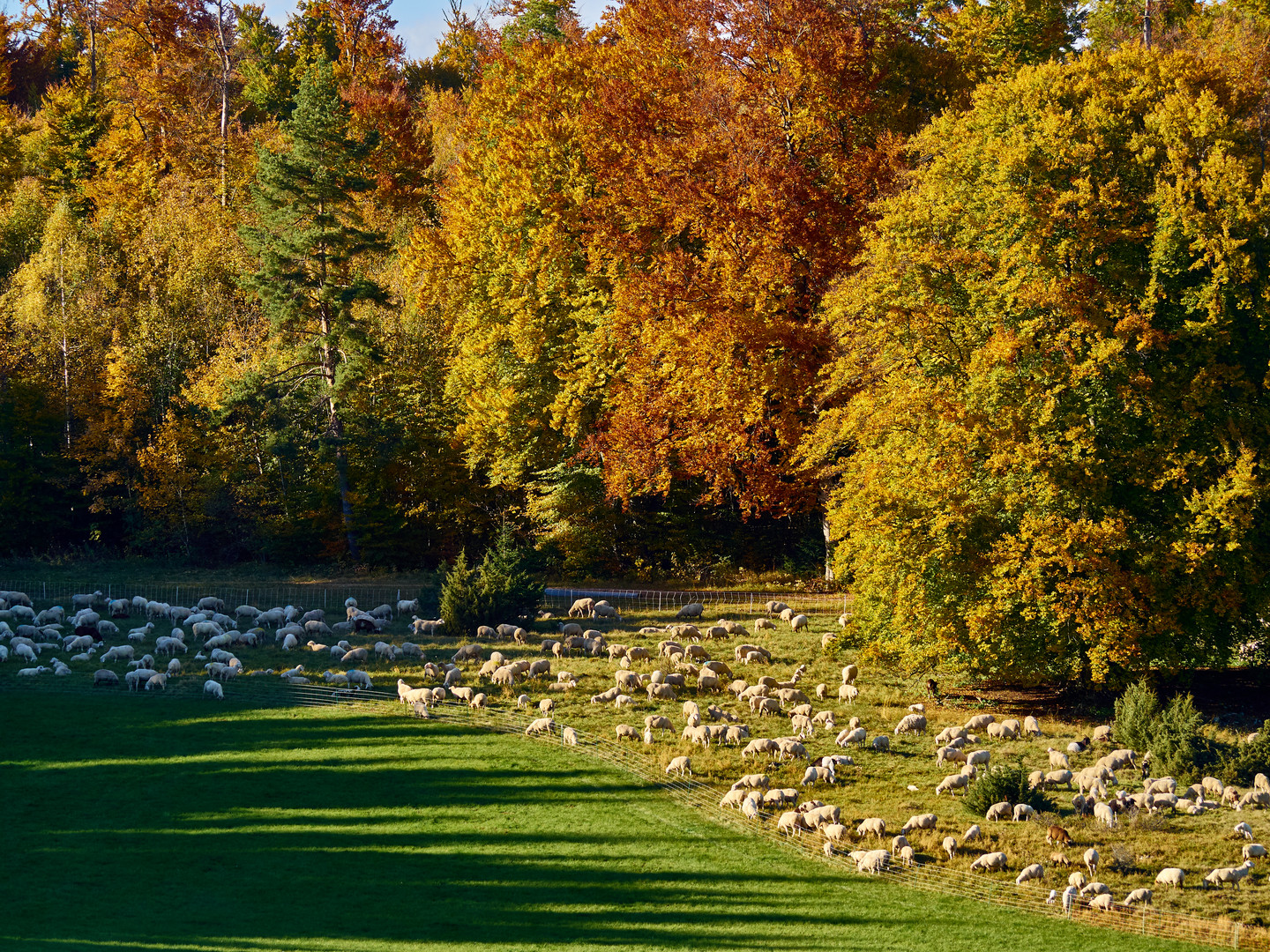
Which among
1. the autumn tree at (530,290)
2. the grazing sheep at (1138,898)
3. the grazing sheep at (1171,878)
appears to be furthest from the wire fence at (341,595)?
Result: the grazing sheep at (1138,898)

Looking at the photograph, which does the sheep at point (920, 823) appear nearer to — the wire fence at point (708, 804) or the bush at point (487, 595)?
the wire fence at point (708, 804)

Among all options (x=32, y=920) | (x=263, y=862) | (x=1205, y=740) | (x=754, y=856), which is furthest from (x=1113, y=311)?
(x=32, y=920)

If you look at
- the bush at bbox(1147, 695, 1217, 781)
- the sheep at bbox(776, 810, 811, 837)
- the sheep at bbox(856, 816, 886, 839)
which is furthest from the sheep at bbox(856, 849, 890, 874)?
the bush at bbox(1147, 695, 1217, 781)

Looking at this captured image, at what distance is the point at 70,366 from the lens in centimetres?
5762

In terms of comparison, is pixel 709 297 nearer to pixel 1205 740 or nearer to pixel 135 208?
pixel 1205 740

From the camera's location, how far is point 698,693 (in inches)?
1264

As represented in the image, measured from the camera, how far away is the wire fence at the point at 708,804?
19.3 metres

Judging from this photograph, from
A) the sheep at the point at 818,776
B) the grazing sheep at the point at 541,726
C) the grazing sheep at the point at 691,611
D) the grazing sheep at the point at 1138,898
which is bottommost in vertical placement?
the grazing sheep at the point at 1138,898

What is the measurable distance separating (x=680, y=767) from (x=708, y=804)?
1539mm

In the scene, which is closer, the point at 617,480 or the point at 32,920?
the point at 32,920

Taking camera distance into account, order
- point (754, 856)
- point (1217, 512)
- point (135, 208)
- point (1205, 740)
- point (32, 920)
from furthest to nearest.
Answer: point (135, 208) → point (1217, 512) → point (1205, 740) → point (754, 856) → point (32, 920)

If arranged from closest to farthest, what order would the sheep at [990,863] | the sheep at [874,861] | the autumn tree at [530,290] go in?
the sheep at [990,863], the sheep at [874,861], the autumn tree at [530,290]

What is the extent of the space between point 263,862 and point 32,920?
13.1ft

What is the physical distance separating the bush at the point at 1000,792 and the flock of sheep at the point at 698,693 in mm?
461
